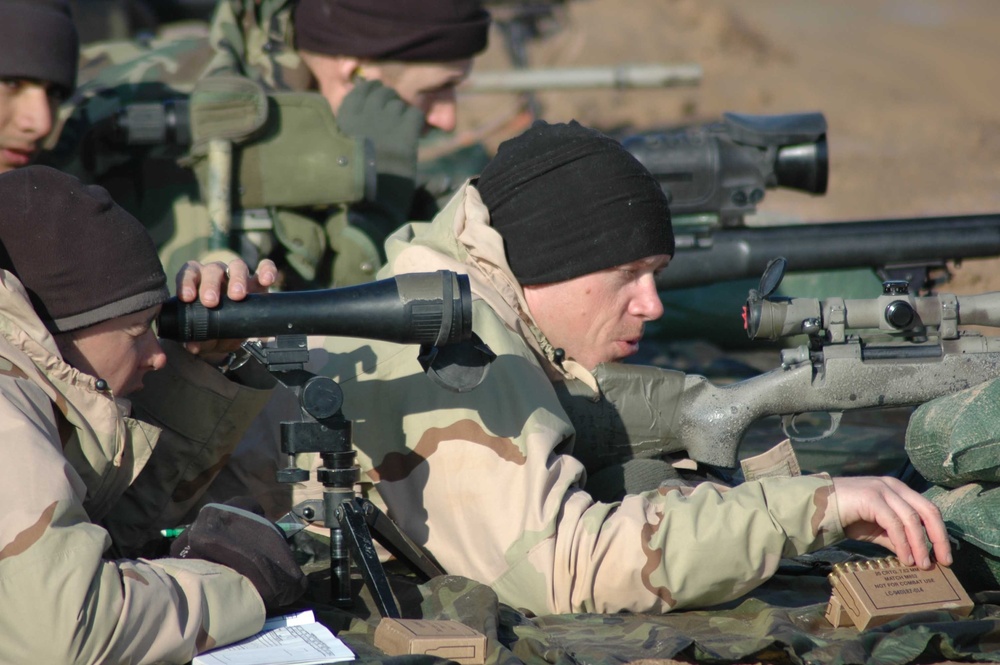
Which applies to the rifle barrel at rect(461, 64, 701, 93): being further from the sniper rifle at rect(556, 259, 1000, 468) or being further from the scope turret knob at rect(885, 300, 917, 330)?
the scope turret knob at rect(885, 300, 917, 330)

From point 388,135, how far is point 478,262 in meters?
2.79

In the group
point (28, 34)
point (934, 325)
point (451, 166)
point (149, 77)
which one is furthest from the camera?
point (451, 166)

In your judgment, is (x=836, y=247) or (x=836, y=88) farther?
(x=836, y=88)

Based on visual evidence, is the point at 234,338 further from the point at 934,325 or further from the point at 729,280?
the point at 729,280

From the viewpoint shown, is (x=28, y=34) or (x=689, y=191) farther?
(x=689, y=191)

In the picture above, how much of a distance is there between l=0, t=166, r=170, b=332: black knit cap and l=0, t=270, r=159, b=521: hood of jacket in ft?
0.28

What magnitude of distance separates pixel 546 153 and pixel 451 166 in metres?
5.80

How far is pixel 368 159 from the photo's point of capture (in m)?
5.70

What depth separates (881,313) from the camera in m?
3.64

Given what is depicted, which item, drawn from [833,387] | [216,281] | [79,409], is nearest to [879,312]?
[833,387]

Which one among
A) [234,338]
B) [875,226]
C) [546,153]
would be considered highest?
[546,153]

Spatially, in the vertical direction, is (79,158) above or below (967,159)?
above

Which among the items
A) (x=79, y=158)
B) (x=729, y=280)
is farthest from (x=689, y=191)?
(x=79, y=158)

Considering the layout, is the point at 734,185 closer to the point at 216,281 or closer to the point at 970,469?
the point at 970,469
